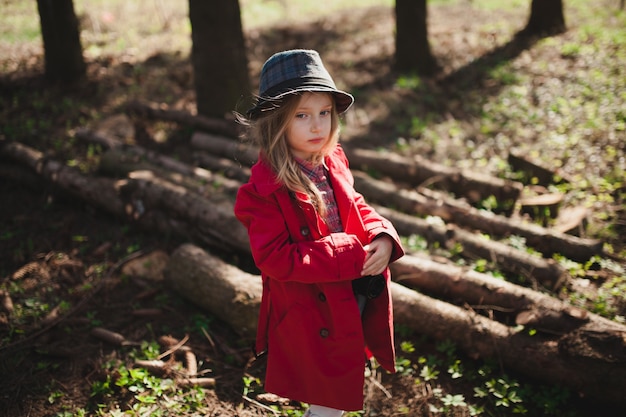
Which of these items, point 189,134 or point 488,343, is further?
point 189,134

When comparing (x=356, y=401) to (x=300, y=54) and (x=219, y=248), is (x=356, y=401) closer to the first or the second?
(x=300, y=54)

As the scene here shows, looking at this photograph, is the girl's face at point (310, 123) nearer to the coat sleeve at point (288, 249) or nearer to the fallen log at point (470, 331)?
the coat sleeve at point (288, 249)

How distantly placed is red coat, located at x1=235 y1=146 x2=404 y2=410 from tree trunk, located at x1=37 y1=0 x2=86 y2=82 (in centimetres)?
795

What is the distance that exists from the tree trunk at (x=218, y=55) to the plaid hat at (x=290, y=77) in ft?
13.4

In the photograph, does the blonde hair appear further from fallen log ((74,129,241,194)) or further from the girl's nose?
fallen log ((74,129,241,194))

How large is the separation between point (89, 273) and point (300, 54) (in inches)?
142

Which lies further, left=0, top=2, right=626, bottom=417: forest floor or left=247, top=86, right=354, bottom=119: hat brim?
left=0, top=2, right=626, bottom=417: forest floor

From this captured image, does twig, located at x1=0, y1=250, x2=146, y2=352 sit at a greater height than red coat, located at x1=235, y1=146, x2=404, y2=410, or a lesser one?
lesser

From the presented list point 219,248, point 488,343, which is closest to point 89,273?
point 219,248

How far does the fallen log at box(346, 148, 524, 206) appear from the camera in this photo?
5.54m

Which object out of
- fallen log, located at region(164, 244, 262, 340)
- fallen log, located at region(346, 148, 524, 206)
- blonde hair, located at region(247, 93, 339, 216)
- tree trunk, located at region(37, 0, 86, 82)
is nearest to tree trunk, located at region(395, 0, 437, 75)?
fallen log, located at region(346, 148, 524, 206)

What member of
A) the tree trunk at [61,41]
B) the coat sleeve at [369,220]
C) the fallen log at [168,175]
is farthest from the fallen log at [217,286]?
the tree trunk at [61,41]

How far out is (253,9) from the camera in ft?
54.7

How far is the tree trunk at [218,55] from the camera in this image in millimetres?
6582
